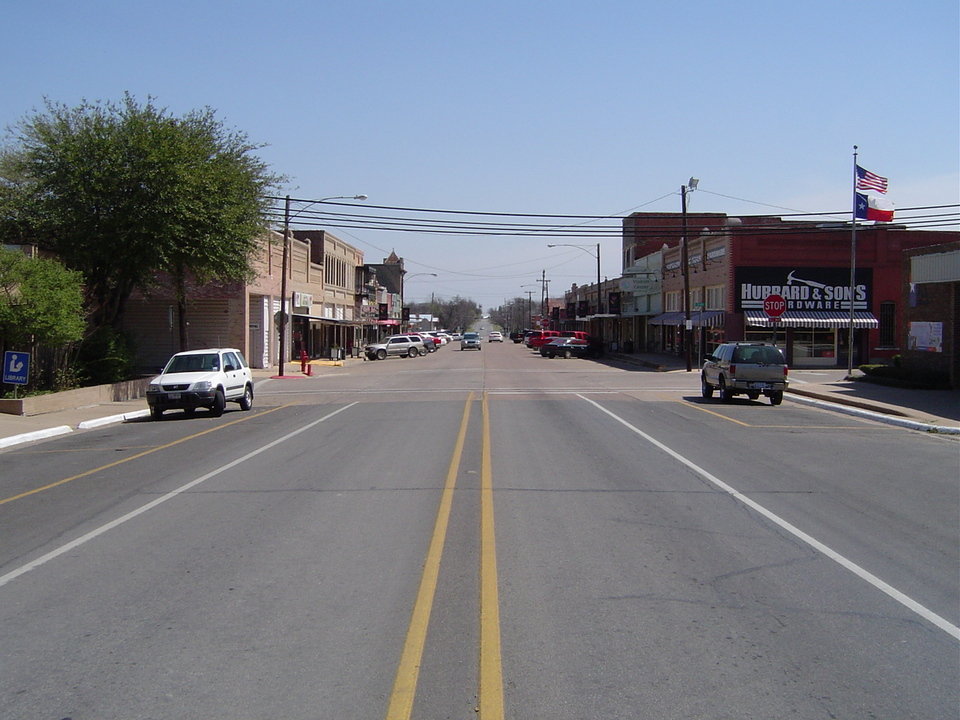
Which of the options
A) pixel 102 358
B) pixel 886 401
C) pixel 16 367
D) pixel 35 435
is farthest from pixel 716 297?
pixel 35 435

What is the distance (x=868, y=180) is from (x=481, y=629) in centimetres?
3248

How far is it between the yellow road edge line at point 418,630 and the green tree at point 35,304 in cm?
1672

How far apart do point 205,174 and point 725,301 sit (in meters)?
30.8

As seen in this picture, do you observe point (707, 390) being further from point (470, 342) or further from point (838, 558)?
point (470, 342)

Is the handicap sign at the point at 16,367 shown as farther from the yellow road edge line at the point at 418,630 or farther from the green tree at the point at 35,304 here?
the yellow road edge line at the point at 418,630

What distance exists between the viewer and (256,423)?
2117 cm

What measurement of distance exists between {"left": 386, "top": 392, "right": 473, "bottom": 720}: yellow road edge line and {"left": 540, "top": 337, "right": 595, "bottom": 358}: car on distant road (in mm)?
55171

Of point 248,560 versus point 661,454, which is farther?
point 661,454

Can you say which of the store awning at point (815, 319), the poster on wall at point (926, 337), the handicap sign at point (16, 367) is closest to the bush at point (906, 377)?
the poster on wall at point (926, 337)

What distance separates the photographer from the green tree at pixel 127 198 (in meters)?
28.7

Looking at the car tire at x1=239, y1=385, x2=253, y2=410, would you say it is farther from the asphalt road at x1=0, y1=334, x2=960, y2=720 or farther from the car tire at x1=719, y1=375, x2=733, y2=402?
the car tire at x1=719, y1=375, x2=733, y2=402

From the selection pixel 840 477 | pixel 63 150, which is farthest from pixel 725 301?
pixel 840 477

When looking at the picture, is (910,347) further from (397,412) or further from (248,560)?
(248,560)

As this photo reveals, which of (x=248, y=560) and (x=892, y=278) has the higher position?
(x=892, y=278)
